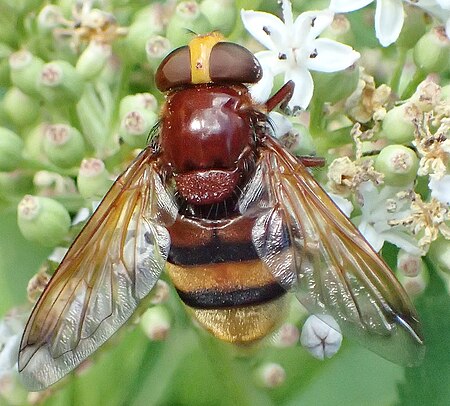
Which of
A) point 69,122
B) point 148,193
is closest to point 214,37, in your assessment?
point 148,193

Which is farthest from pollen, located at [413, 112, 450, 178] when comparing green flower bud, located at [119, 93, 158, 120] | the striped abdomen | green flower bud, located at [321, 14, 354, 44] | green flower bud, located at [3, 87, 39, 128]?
green flower bud, located at [3, 87, 39, 128]

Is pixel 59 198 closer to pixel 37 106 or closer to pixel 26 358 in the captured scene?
pixel 37 106

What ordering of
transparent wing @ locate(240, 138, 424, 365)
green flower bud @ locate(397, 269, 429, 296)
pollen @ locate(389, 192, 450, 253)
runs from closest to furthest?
transparent wing @ locate(240, 138, 424, 365)
pollen @ locate(389, 192, 450, 253)
green flower bud @ locate(397, 269, 429, 296)

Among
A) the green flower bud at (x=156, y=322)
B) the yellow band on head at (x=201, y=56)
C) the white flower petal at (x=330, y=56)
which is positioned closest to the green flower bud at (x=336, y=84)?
the white flower petal at (x=330, y=56)

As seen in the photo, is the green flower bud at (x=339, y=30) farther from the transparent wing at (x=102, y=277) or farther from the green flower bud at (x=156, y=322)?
the green flower bud at (x=156, y=322)

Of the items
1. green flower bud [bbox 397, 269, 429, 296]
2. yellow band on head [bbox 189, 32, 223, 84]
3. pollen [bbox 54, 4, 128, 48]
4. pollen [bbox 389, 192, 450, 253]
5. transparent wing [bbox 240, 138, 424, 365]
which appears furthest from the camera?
pollen [bbox 54, 4, 128, 48]

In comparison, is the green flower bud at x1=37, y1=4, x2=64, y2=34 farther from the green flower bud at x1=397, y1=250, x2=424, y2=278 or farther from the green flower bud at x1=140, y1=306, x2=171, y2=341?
the green flower bud at x1=397, y1=250, x2=424, y2=278

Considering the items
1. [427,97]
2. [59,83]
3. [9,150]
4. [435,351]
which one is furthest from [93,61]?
[435,351]
